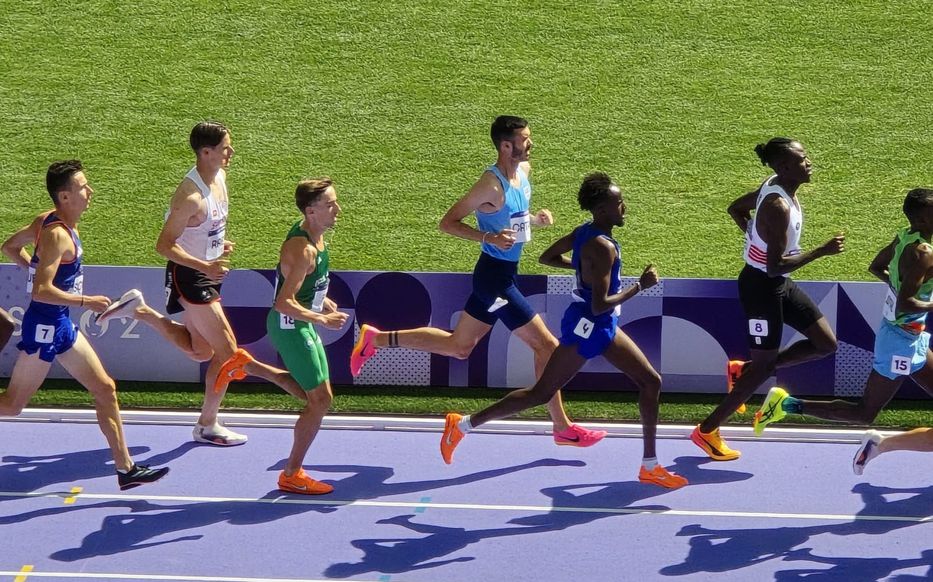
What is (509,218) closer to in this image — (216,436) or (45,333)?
(216,436)

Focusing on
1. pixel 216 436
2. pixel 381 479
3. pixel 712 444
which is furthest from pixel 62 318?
pixel 712 444

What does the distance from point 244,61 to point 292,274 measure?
30.8ft

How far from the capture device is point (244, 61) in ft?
55.3

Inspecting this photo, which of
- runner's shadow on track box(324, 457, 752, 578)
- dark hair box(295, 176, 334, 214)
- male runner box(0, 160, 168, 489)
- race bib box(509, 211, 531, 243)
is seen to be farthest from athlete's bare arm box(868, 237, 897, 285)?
male runner box(0, 160, 168, 489)

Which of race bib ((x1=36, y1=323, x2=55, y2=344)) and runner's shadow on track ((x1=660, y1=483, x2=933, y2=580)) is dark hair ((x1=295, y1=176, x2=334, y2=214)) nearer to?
race bib ((x1=36, y1=323, x2=55, y2=344))

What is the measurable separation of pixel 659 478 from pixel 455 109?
8.25m

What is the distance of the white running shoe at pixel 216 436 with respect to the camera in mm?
9422

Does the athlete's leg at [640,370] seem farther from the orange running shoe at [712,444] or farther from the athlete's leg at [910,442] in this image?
the athlete's leg at [910,442]

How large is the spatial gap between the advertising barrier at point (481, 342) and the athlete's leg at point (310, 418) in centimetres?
223

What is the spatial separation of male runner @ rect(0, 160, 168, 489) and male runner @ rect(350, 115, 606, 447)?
6.24 feet

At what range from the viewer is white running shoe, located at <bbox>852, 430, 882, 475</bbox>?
8.26m

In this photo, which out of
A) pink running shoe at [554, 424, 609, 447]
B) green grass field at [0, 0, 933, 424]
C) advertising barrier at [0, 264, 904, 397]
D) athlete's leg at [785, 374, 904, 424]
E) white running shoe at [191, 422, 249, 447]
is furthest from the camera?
green grass field at [0, 0, 933, 424]

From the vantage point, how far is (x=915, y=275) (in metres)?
7.81

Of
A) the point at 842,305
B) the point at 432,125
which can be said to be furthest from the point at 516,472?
the point at 432,125
